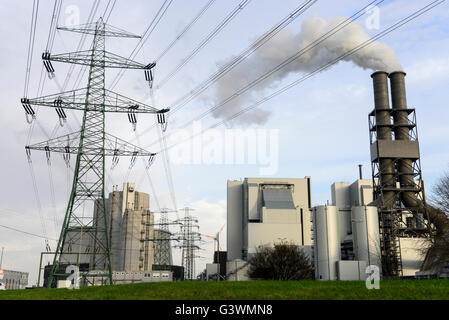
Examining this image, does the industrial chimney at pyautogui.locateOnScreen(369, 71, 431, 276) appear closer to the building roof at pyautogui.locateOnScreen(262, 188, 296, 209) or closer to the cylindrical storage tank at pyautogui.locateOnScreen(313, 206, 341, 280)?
the cylindrical storage tank at pyautogui.locateOnScreen(313, 206, 341, 280)

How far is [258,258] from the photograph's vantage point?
8875 cm

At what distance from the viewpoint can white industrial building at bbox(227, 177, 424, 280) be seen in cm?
7262

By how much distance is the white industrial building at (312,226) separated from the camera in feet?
238

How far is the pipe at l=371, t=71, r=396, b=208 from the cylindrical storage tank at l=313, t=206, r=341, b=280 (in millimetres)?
9475

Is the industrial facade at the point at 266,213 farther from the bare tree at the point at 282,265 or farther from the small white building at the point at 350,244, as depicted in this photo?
the small white building at the point at 350,244

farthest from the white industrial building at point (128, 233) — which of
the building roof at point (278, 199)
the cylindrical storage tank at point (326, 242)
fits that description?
the cylindrical storage tank at point (326, 242)

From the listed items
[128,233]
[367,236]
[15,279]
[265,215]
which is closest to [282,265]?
[367,236]

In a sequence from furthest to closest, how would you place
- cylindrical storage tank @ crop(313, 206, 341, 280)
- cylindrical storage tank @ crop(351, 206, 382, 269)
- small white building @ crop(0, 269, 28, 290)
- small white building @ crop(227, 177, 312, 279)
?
small white building @ crop(0, 269, 28, 290), small white building @ crop(227, 177, 312, 279), cylindrical storage tank @ crop(313, 206, 341, 280), cylindrical storage tank @ crop(351, 206, 382, 269)

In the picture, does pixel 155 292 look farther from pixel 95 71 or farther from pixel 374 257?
pixel 374 257

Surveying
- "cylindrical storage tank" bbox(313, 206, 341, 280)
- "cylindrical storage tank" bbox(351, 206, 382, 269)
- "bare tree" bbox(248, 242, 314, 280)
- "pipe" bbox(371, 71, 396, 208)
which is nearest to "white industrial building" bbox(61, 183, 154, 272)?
"bare tree" bbox(248, 242, 314, 280)

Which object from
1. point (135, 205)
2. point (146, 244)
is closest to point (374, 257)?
point (146, 244)

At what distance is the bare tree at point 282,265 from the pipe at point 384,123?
20764 mm

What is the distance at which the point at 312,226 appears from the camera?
8719 centimetres
